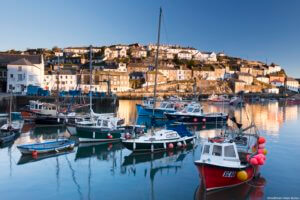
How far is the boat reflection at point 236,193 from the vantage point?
44.9ft

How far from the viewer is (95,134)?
24594 millimetres

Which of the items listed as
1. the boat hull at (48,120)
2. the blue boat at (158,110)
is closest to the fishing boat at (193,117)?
the blue boat at (158,110)

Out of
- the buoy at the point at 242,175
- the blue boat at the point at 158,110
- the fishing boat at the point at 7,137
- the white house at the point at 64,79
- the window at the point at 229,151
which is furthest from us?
the white house at the point at 64,79

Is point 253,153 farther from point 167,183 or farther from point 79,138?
point 79,138

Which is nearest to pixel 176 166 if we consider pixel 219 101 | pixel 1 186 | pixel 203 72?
pixel 1 186

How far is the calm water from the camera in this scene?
1420 cm

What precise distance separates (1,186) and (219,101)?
241ft

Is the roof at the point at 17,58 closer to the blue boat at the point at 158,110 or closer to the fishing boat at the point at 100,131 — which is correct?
the blue boat at the point at 158,110

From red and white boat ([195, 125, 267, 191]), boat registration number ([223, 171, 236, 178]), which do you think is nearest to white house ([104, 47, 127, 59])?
red and white boat ([195, 125, 267, 191])

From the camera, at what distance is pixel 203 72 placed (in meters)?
123

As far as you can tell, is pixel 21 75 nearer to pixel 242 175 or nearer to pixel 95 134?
pixel 95 134

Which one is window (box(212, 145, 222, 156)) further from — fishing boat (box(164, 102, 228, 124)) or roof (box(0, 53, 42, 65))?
roof (box(0, 53, 42, 65))

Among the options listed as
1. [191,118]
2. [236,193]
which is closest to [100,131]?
[236,193]

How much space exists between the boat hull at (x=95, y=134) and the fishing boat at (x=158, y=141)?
353 cm
